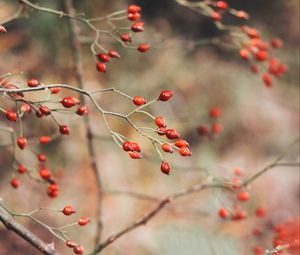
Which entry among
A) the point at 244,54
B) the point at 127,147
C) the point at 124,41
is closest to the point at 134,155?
the point at 127,147

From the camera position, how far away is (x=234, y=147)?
6570 mm

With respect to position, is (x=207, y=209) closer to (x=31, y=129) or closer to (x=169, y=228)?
(x=169, y=228)

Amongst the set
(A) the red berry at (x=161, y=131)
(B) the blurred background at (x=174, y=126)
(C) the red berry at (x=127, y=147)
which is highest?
(A) the red berry at (x=161, y=131)

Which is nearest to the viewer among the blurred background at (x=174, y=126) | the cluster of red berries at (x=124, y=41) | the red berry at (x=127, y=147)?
the red berry at (x=127, y=147)

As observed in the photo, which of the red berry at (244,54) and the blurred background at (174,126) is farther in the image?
the blurred background at (174,126)

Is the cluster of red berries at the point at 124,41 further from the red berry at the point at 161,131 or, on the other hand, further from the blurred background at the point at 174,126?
the blurred background at the point at 174,126

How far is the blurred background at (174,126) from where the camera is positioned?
Answer: 164 inches

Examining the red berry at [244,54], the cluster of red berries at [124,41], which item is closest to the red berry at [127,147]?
the cluster of red berries at [124,41]

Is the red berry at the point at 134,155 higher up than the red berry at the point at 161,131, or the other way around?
the red berry at the point at 161,131

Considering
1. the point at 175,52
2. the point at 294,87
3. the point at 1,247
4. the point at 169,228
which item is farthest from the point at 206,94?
the point at 1,247

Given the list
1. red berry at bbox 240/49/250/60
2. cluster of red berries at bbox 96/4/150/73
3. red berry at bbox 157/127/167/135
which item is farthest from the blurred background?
red berry at bbox 157/127/167/135

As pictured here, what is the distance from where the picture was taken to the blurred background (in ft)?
13.6

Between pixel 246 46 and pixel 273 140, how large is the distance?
416 cm

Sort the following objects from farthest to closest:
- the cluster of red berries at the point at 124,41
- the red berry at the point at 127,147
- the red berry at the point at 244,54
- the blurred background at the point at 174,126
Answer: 1. the blurred background at the point at 174,126
2. the red berry at the point at 244,54
3. the cluster of red berries at the point at 124,41
4. the red berry at the point at 127,147
